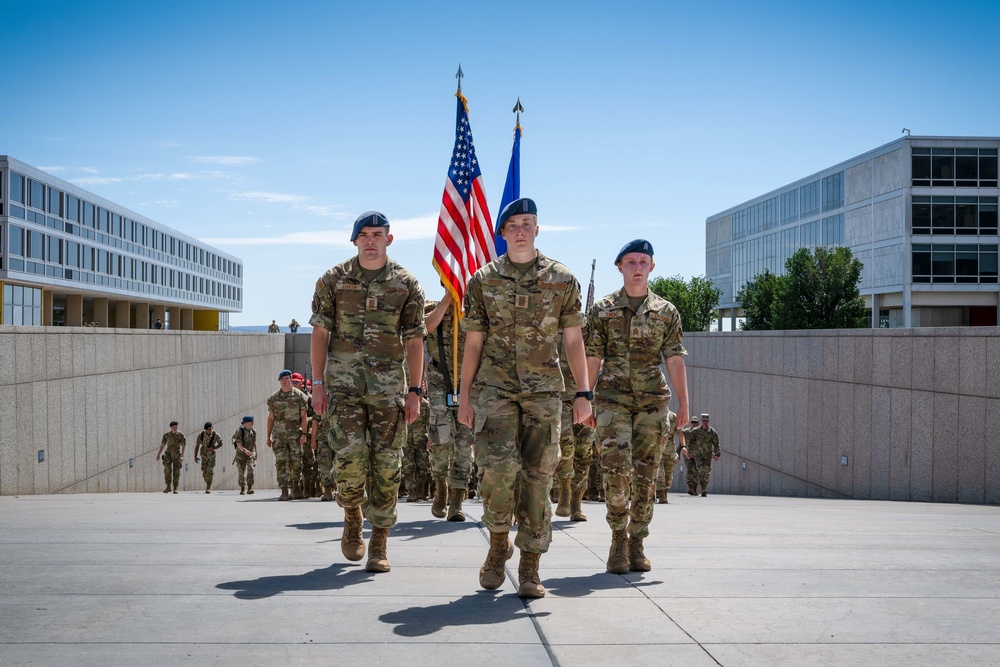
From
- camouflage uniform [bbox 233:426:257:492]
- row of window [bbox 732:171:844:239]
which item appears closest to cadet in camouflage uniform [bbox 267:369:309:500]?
camouflage uniform [bbox 233:426:257:492]

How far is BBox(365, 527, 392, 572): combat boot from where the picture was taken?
5969 millimetres

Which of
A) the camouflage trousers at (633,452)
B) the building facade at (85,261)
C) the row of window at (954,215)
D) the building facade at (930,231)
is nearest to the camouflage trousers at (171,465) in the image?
the building facade at (85,261)

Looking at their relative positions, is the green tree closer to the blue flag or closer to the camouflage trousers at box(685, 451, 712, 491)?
the camouflage trousers at box(685, 451, 712, 491)

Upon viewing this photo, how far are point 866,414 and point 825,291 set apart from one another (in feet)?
124

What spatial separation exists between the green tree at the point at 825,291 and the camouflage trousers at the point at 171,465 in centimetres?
4264

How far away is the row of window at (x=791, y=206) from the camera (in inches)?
2488

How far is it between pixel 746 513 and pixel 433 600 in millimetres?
6868

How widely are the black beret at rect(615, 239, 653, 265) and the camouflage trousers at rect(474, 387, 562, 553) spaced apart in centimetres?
151

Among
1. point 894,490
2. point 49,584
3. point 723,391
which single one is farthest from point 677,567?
point 723,391

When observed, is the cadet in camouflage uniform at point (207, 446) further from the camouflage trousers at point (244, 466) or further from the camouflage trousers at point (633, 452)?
the camouflage trousers at point (633, 452)

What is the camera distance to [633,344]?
21.3 feet

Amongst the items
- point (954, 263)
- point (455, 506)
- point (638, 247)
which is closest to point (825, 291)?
point (954, 263)

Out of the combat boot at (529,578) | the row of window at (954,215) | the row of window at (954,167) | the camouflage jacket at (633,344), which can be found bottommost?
the combat boot at (529,578)

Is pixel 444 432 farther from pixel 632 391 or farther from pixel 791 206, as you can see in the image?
pixel 791 206
